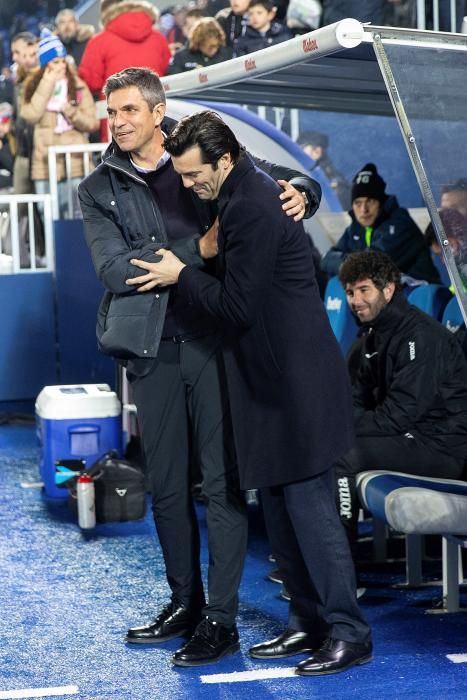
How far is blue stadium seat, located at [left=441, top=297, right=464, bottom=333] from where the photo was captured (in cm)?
579

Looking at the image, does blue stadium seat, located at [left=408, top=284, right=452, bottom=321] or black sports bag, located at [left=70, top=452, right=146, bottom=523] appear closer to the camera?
blue stadium seat, located at [left=408, top=284, right=452, bottom=321]

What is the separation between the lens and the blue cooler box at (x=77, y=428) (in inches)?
269

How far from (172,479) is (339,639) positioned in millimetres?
788

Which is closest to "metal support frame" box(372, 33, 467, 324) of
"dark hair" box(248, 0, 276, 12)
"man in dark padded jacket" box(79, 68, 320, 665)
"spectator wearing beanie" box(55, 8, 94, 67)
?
"man in dark padded jacket" box(79, 68, 320, 665)

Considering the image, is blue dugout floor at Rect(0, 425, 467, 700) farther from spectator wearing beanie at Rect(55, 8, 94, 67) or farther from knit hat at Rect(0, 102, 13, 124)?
spectator wearing beanie at Rect(55, 8, 94, 67)

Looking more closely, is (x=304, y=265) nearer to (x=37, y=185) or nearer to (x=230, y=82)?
(x=230, y=82)

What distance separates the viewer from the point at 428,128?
4.03 metres

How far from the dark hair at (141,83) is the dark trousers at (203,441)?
82 cm

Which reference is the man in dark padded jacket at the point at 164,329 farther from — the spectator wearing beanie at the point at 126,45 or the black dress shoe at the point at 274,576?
the spectator wearing beanie at the point at 126,45

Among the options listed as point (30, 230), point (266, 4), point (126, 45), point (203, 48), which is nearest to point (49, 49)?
point (126, 45)

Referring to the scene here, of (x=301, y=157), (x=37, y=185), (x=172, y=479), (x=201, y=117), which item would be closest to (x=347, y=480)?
(x=172, y=479)

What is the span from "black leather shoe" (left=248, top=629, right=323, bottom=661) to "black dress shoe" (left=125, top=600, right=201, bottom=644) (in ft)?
0.92

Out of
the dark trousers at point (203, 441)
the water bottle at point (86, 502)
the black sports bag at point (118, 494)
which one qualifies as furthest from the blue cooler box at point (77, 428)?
the dark trousers at point (203, 441)

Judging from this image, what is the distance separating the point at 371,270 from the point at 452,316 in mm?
717
